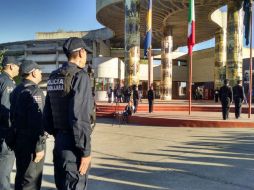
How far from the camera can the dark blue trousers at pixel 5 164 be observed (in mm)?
4227

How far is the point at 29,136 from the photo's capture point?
3.78 meters

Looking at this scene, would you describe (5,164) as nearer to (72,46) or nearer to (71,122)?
(71,122)

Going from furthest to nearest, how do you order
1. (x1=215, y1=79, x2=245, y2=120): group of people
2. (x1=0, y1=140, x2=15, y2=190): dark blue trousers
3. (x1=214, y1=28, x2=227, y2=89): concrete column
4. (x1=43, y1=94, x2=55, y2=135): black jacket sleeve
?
(x1=214, y1=28, x2=227, y2=89): concrete column, (x1=215, y1=79, x2=245, y2=120): group of people, (x1=0, y1=140, x2=15, y2=190): dark blue trousers, (x1=43, y1=94, x2=55, y2=135): black jacket sleeve

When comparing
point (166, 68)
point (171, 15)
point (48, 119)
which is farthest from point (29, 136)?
point (166, 68)

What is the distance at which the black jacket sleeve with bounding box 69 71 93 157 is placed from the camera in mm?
2914

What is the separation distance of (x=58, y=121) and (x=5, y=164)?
62.2 inches

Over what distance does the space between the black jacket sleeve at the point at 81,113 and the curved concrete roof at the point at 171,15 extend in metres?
27.2

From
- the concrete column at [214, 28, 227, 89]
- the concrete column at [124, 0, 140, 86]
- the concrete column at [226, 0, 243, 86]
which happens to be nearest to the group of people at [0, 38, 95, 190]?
the concrete column at [124, 0, 140, 86]

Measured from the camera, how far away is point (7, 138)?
3.91 metres

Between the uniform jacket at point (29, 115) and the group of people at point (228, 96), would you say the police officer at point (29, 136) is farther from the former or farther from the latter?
the group of people at point (228, 96)

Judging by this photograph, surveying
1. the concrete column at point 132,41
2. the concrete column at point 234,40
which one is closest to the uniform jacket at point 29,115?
the concrete column at point 132,41

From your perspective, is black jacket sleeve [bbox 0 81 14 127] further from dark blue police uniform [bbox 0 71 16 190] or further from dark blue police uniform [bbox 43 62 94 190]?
dark blue police uniform [bbox 43 62 94 190]

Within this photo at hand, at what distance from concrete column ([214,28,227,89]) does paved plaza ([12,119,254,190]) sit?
22.5 m

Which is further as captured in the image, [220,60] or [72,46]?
[220,60]
